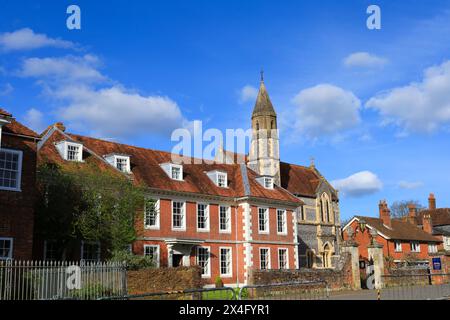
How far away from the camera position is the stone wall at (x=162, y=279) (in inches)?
944

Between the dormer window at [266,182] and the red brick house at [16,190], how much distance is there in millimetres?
21824

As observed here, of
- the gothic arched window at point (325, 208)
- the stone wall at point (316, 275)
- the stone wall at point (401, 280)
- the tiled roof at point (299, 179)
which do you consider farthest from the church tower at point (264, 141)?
the stone wall at point (316, 275)

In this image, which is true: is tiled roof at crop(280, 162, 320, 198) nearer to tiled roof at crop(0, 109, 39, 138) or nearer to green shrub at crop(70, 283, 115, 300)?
tiled roof at crop(0, 109, 39, 138)

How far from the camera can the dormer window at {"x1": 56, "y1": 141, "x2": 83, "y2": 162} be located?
30062 millimetres

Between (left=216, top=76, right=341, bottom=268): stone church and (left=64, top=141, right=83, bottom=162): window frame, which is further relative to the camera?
(left=216, top=76, right=341, bottom=268): stone church

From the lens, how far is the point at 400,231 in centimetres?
5644

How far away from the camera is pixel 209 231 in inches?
1425

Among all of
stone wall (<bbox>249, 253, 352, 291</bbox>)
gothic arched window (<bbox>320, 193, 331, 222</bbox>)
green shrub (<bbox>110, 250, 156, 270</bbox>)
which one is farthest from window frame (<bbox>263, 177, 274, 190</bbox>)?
green shrub (<bbox>110, 250, 156, 270</bbox>)

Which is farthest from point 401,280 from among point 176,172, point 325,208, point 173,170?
point 173,170

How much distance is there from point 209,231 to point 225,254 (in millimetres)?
2365

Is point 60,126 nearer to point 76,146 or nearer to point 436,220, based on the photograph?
point 76,146

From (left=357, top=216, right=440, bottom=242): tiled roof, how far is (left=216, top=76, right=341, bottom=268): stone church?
4.08 meters

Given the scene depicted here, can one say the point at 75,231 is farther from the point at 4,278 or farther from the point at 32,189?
the point at 4,278

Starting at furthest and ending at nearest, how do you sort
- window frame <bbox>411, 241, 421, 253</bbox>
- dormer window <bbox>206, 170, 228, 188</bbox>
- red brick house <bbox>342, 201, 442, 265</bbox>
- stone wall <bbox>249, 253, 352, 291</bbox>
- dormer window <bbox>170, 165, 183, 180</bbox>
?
window frame <bbox>411, 241, 421, 253</bbox> → red brick house <bbox>342, 201, 442, 265</bbox> → dormer window <bbox>206, 170, 228, 188</bbox> → dormer window <bbox>170, 165, 183, 180</bbox> → stone wall <bbox>249, 253, 352, 291</bbox>
